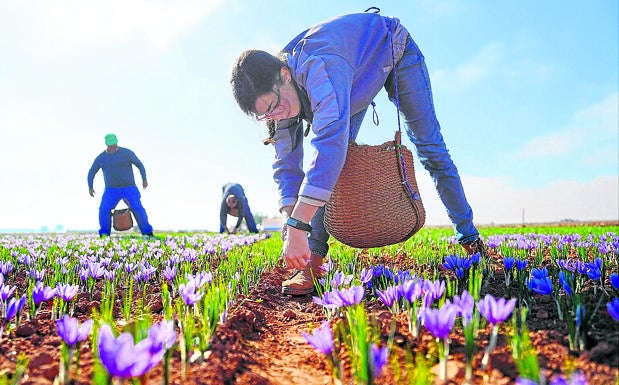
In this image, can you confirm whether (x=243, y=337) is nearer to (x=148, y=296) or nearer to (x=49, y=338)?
(x=49, y=338)

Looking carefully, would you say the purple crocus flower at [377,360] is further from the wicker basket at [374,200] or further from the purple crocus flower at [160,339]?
the wicker basket at [374,200]

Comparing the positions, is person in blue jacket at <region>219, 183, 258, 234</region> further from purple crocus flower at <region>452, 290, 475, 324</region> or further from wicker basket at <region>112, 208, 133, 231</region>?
purple crocus flower at <region>452, 290, 475, 324</region>

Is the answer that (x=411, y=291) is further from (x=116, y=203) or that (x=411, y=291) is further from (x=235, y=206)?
(x=235, y=206)

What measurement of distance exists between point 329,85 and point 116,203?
808 cm

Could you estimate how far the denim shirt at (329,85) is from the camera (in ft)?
7.47

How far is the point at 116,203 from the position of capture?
9320 mm

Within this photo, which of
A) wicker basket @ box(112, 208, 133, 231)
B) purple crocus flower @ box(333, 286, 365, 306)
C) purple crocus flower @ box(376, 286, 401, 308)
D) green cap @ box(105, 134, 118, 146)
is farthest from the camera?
wicker basket @ box(112, 208, 133, 231)

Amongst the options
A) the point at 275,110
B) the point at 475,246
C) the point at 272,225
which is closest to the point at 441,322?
the point at 275,110

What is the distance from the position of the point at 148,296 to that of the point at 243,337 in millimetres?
1128

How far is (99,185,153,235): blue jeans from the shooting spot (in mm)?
9164

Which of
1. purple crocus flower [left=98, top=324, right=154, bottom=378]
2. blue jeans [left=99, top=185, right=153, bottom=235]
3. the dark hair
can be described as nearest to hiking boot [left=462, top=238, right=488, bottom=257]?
the dark hair

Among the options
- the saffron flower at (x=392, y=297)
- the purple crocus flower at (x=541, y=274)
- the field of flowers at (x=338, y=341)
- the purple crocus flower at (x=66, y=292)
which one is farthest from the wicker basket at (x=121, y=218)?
the purple crocus flower at (x=541, y=274)

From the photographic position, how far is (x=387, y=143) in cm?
297

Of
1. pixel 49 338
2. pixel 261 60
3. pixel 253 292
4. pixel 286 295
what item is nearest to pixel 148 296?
pixel 253 292
